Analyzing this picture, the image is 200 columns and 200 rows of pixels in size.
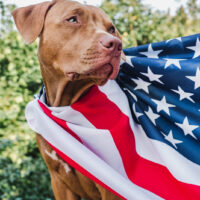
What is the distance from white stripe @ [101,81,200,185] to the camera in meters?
1.98

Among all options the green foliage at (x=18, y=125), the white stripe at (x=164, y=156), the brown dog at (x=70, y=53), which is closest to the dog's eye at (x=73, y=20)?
the brown dog at (x=70, y=53)

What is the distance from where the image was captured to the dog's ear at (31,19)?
2231 mm

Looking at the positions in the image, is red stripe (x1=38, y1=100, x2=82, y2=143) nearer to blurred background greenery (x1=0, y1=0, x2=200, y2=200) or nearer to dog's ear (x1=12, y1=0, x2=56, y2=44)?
dog's ear (x1=12, y1=0, x2=56, y2=44)

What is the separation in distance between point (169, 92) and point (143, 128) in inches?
14.7

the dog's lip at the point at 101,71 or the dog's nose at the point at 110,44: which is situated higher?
the dog's nose at the point at 110,44

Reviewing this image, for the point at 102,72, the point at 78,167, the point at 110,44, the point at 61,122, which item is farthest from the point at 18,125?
the point at 110,44

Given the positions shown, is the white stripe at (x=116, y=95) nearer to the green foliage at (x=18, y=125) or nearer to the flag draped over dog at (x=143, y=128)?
the flag draped over dog at (x=143, y=128)

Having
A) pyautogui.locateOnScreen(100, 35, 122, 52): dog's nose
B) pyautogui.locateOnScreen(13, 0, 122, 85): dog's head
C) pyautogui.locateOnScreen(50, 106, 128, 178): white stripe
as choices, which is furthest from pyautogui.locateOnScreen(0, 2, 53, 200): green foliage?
pyautogui.locateOnScreen(100, 35, 122, 52): dog's nose

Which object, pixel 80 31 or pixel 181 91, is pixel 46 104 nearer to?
pixel 80 31

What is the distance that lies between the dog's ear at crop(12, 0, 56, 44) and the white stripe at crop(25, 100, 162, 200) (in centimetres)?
68

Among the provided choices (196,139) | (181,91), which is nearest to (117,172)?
(196,139)

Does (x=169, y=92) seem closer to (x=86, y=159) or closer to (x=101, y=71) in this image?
(x=101, y=71)

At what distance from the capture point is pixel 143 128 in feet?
7.22

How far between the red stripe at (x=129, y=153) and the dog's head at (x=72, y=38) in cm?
30
